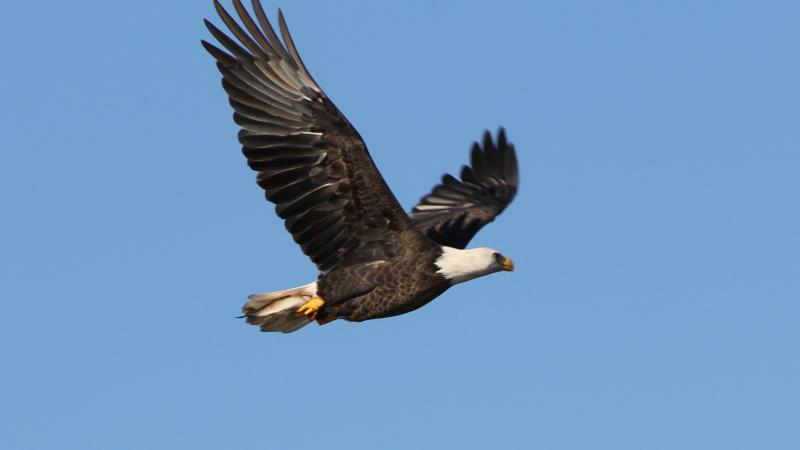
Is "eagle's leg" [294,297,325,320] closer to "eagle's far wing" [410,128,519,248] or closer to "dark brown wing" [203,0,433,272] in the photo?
"dark brown wing" [203,0,433,272]

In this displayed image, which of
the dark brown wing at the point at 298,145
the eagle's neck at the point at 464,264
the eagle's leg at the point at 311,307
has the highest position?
the dark brown wing at the point at 298,145

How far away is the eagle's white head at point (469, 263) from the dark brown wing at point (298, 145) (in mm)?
255

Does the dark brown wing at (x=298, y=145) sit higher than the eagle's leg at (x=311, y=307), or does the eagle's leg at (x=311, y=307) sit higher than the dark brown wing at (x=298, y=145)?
the dark brown wing at (x=298, y=145)

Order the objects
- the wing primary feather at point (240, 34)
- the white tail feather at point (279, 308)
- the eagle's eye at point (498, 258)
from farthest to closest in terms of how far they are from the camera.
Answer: the white tail feather at point (279, 308)
the eagle's eye at point (498, 258)
the wing primary feather at point (240, 34)

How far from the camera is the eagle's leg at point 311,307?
42.2 feet

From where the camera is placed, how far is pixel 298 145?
41.0 ft

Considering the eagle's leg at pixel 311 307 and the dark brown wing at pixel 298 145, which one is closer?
the dark brown wing at pixel 298 145

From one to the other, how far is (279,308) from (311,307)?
13.4 inches

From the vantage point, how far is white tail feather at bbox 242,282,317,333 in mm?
12961

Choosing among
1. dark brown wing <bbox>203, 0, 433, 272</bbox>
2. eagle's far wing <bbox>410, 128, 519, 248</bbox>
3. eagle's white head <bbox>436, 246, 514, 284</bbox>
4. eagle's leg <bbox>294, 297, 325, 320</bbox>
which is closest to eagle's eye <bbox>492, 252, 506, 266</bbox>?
eagle's white head <bbox>436, 246, 514, 284</bbox>

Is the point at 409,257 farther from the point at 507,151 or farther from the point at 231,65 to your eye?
the point at 507,151

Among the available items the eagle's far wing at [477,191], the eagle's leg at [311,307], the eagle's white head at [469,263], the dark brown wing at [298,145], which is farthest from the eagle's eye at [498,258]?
the eagle's far wing at [477,191]

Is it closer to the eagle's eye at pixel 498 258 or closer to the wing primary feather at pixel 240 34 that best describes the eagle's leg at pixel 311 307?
the eagle's eye at pixel 498 258

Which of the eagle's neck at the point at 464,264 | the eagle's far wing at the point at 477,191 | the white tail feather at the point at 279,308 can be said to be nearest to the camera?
the eagle's neck at the point at 464,264
